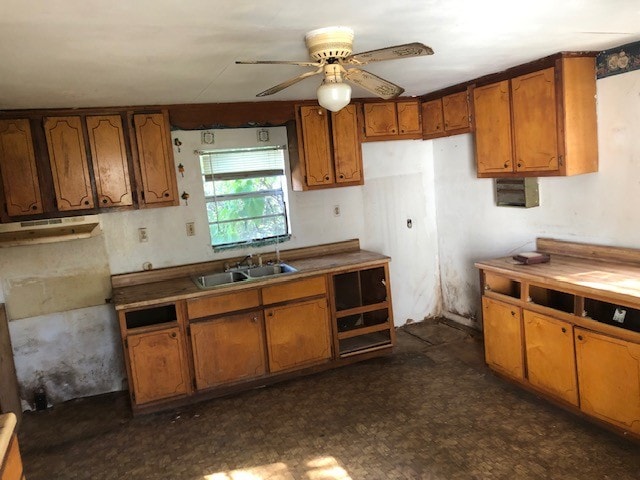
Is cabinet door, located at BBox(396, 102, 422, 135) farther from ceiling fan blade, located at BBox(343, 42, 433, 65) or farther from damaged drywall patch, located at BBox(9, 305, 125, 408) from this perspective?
damaged drywall patch, located at BBox(9, 305, 125, 408)

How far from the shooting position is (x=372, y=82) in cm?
245

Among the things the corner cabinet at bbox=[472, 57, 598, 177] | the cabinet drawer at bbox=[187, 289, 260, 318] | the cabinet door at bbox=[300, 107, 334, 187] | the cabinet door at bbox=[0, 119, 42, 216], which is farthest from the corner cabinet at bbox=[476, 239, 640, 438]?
the cabinet door at bbox=[0, 119, 42, 216]

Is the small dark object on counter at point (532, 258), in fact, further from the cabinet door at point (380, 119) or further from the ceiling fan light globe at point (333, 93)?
the ceiling fan light globe at point (333, 93)

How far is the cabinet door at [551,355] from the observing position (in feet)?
10.0

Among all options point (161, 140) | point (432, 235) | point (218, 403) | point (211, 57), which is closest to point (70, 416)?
point (218, 403)

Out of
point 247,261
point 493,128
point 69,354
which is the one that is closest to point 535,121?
point 493,128

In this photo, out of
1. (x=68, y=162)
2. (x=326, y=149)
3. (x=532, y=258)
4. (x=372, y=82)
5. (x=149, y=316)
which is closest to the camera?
(x=372, y=82)

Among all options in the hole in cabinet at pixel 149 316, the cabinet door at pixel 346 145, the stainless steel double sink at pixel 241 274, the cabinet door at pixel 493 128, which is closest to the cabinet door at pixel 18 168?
the hole in cabinet at pixel 149 316

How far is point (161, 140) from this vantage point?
152 inches

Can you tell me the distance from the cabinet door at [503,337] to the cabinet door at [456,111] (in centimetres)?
152

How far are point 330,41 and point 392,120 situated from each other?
2448 mm

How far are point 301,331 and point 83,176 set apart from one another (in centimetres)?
204

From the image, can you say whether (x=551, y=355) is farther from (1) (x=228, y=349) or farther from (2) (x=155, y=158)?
(2) (x=155, y=158)

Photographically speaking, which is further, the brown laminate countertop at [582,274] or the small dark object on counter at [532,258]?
the small dark object on counter at [532,258]
